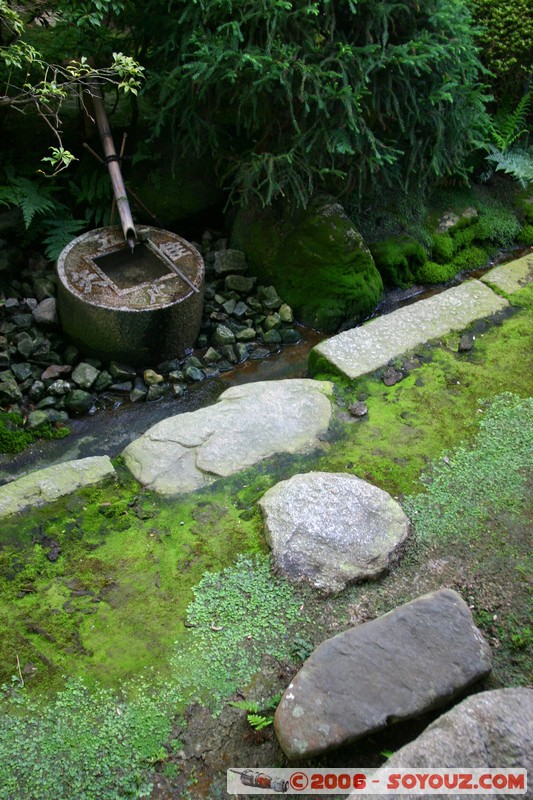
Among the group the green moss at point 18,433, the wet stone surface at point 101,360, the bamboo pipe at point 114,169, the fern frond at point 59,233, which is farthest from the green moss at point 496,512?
the fern frond at point 59,233

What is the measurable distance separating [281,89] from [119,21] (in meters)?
1.55

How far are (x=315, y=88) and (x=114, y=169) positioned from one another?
5.48ft

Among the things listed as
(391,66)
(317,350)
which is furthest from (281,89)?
(317,350)

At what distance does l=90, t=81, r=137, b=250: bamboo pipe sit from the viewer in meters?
5.09

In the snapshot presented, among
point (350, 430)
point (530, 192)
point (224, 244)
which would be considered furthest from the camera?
point (530, 192)

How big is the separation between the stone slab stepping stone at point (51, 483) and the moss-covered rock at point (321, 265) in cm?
251

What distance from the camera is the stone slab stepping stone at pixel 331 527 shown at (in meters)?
3.10

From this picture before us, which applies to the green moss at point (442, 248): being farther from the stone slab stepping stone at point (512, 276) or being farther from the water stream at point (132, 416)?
the stone slab stepping stone at point (512, 276)

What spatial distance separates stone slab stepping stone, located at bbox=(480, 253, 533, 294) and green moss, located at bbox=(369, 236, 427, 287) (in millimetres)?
818

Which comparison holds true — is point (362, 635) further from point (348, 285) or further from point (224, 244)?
point (224, 244)

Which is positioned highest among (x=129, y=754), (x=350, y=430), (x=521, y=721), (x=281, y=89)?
(x=281, y=89)

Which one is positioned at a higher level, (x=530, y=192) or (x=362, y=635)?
(x=530, y=192)

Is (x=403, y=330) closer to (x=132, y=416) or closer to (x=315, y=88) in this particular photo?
(x=315, y=88)

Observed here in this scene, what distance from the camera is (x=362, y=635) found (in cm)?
267
